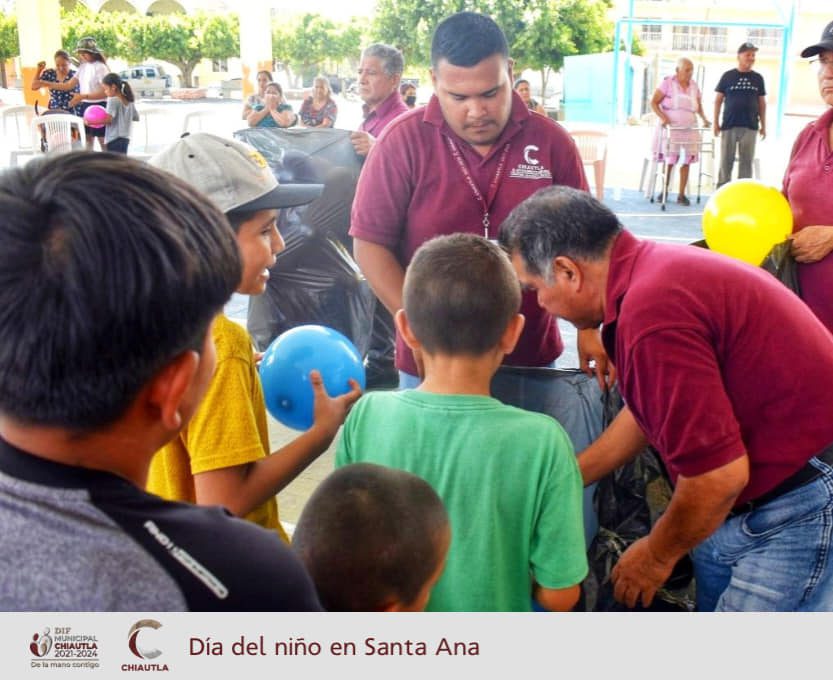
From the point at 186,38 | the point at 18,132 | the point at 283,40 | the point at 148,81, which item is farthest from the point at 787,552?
the point at 283,40

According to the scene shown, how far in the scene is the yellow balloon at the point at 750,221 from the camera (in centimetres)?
304

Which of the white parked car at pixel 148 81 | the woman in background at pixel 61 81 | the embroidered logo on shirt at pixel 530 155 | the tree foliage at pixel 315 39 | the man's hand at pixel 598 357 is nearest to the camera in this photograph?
the man's hand at pixel 598 357

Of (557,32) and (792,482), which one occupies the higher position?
(557,32)

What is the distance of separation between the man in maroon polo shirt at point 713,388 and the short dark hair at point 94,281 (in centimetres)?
101

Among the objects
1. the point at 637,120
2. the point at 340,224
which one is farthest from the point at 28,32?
the point at 340,224

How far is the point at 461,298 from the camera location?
1.62m

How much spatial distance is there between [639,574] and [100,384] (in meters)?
1.44

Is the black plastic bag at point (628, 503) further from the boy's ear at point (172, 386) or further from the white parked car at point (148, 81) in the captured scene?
the white parked car at point (148, 81)

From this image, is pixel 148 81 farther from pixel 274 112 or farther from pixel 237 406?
pixel 237 406

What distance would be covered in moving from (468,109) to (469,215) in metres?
0.31

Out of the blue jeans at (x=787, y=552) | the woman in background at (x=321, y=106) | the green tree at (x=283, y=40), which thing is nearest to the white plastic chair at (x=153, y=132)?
the woman in background at (x=321, y=106)

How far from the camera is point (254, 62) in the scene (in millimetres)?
22109

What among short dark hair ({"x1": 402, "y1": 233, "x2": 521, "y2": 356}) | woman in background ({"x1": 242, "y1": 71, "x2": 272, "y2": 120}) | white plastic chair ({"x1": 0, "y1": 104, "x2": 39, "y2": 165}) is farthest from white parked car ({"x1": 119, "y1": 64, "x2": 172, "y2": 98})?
short dark hair ({"x1": 402, "y1": 233, "x2": 521, "y2": 356})
